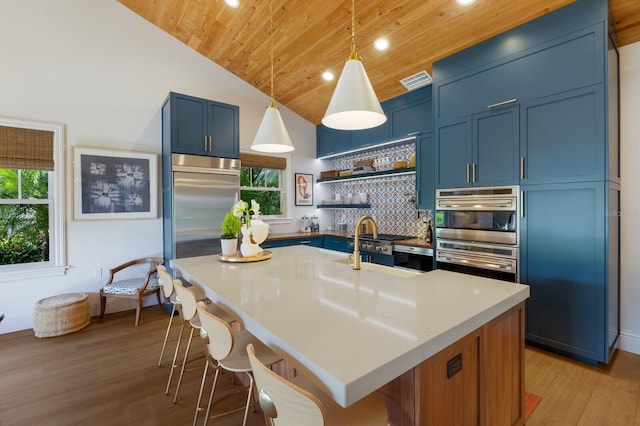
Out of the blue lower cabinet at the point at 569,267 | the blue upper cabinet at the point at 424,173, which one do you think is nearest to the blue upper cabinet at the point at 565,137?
the blue lower cabinet at the point at 569,267

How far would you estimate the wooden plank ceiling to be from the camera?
2.59 meters

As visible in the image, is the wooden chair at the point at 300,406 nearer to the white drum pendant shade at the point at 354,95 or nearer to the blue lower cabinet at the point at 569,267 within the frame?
the white drum pendant shade at the point at 354,95

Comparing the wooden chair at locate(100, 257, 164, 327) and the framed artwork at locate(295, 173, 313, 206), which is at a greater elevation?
the framed artwork at locate(295, 173, 313, 206)

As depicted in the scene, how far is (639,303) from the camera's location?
2586 mm

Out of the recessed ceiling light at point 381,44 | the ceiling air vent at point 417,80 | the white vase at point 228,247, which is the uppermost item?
the recessed ceiling light at point 381,44

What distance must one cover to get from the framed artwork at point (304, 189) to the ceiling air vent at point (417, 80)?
2.38 m

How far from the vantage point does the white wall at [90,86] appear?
326 cm

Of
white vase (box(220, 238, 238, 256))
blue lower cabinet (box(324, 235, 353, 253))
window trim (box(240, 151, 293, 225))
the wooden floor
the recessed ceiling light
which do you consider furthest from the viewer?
window trim (box(240, 151, 293, 225))

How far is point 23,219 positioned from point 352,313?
4264mm

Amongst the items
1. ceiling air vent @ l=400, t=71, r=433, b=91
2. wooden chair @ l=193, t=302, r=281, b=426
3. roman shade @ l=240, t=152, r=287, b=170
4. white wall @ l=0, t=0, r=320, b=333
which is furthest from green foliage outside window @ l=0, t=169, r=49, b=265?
ceiling air vent @ l=400, t=71, r=433, b=91

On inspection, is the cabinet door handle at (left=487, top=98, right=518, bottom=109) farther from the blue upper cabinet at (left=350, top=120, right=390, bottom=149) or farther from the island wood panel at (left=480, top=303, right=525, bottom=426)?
the island wood panel at (left=480, top=303, right=525, bottom=426)

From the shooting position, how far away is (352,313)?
114cm

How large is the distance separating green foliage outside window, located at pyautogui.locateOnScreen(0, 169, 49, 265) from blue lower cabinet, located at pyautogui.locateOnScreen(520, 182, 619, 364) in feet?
17.0

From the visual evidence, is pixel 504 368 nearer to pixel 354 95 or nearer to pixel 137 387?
pixel 354 95
